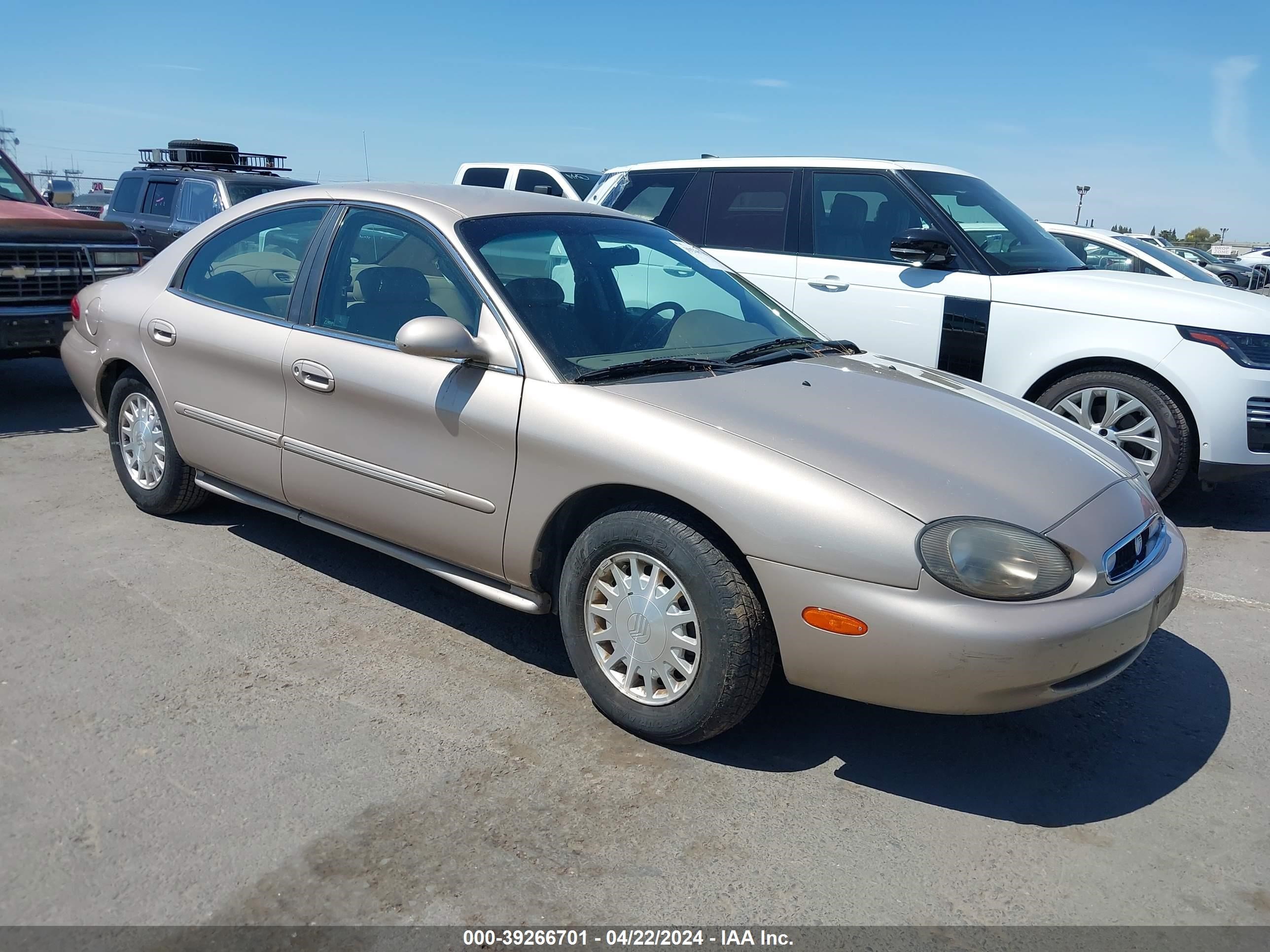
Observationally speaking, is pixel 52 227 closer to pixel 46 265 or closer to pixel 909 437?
pixel 46 265

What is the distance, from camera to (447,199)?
13.1 feet

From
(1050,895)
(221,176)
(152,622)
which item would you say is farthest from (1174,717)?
(221,176)

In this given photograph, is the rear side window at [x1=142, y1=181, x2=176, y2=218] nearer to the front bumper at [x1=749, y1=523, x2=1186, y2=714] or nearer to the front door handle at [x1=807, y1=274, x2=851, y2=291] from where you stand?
the front door handle at [x1=807, y1=274, x2=851, y2=291]

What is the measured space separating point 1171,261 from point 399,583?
912 cm

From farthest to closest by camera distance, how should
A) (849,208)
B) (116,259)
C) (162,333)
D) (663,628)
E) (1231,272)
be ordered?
(1231,272) → (116,259) → (849,208) → (162,333) → (663,628)

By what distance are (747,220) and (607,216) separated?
2.86m

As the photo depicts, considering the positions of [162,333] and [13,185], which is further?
[13,185]

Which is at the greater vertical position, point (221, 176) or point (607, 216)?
point (221, 176)

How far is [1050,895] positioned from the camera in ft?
8.39

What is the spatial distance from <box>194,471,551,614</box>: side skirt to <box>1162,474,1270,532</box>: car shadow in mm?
4076

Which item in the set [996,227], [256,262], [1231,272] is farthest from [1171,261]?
[1231,272]

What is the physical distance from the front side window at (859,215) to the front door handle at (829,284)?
6.2 inches

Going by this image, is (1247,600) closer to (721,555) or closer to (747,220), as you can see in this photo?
(721,555)

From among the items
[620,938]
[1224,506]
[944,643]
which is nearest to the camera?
[620,938]
